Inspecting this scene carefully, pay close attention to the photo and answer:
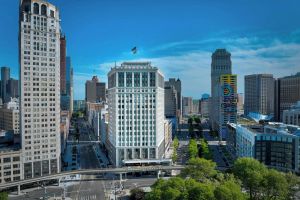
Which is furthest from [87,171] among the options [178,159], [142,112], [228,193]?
[228,193]

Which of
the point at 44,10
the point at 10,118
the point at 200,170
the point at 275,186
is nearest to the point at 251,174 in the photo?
the point at 275,186

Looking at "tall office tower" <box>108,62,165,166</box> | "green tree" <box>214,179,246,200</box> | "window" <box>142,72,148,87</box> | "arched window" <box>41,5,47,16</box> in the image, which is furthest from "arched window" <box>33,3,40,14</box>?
"green tree" <box>214,179,246,200</box>

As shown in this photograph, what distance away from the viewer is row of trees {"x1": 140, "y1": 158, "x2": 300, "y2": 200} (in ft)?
182

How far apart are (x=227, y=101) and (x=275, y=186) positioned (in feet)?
427

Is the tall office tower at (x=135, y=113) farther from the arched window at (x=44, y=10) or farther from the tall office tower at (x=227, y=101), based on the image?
the tall office tower at (x=227, y=101)

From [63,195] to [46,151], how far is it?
68.1ft

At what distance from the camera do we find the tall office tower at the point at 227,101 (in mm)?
189250

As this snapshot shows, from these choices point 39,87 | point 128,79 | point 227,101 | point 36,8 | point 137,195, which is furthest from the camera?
point 227,101

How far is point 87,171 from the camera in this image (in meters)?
96.5

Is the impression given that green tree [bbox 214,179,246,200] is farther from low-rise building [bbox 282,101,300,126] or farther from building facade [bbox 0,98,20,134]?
building facade [bbox 0,98,20,134]

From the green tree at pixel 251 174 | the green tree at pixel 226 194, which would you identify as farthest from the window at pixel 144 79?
the green tree at pixel 226 194

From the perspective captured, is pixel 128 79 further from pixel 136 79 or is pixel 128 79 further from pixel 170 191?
pixel 170 191

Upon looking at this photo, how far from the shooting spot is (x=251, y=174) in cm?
7081

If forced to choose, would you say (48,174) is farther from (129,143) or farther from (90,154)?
(90,154)
